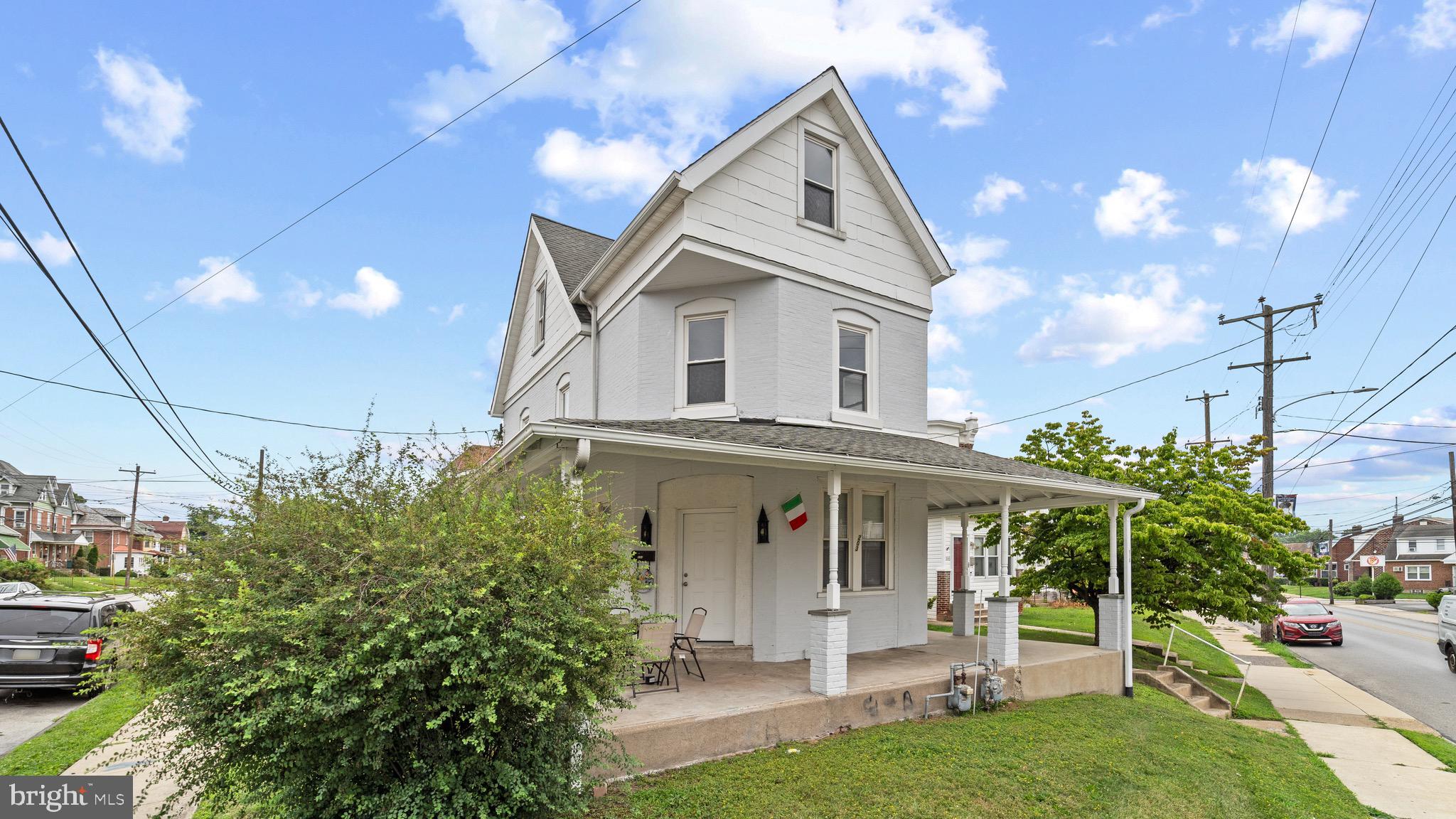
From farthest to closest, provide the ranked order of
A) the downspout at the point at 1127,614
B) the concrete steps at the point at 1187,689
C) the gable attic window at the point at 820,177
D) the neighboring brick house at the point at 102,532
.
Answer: the neighboring brick house at the point at 102,532 → the concrete steps at the point at 1187,689 → the gable attic window at the point at 820,177 → the downspout at the point at 1127,614

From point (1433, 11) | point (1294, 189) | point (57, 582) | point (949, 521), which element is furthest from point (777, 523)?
point (57, 582)

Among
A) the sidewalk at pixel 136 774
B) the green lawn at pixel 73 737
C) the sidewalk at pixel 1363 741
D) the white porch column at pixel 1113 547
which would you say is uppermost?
the white porch column at pixel 1113 547

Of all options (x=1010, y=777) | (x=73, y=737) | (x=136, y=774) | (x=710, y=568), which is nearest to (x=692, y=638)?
(x=710, y=568)

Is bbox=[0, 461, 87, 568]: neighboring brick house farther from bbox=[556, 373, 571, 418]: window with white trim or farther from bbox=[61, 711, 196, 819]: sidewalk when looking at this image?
bbox=[61, 711, 196, 819]: sidewalk

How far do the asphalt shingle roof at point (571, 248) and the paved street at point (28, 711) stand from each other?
388 inches

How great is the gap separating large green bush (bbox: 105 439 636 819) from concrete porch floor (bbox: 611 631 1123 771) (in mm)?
1395

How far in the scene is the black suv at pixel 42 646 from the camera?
11.2 meters

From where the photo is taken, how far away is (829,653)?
8.63 metres

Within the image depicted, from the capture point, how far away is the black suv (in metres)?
11.2

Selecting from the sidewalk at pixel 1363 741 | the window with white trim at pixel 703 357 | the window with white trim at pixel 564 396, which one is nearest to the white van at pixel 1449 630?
the sidewalk at pixel 1363 741

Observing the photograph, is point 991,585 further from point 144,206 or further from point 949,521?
point 144,206

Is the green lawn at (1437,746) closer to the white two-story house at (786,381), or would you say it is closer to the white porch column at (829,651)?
the white two-story house at (786,381)

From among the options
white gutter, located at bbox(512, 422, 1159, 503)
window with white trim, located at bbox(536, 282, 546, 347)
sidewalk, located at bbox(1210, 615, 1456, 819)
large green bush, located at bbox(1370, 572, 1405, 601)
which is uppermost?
window with white trim, located at bbox(536, 282, 546, 347)

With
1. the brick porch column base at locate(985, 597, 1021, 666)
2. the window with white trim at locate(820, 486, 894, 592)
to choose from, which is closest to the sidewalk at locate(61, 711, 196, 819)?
the window with white trim at locate(820, 486, 894, 592)
